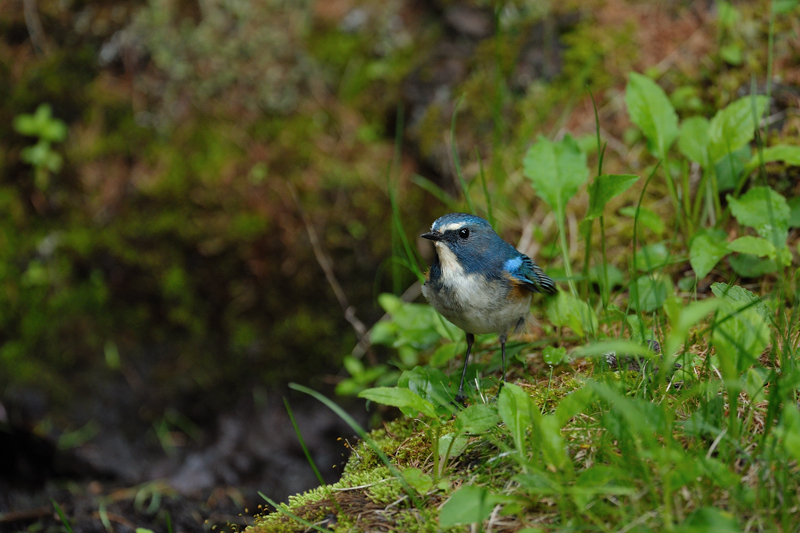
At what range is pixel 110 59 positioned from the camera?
6211 mm

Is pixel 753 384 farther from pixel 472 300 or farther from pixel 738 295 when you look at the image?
pixel 472 300

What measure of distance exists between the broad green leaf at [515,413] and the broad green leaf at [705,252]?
65.5 inches

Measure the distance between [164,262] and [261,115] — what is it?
187cm

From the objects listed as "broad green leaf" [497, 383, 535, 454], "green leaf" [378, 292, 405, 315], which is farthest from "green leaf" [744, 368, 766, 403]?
"green leaf" [378, 292, 405, 315]

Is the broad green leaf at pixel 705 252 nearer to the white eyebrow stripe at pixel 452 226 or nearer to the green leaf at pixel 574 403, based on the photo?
the white eyebrow stripe at pixel 452 226

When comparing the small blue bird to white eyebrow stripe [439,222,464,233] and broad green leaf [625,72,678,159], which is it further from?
broad green leaf [625,72,678,159]

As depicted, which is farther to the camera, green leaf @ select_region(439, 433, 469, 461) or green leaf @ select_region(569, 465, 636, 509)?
green leaf @ select_region(439, 433, 469, 461)

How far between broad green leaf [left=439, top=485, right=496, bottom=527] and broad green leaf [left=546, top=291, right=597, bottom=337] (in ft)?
4.47

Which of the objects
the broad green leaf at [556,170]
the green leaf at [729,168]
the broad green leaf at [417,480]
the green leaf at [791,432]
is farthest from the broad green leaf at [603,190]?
the broad green leaf at [417,480]

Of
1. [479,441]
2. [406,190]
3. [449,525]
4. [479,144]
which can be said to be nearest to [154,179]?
[406,190]

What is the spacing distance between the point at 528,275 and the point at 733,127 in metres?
1.68

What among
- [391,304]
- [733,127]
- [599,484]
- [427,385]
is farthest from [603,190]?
[599,484]

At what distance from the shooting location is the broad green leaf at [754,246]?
3269 mm

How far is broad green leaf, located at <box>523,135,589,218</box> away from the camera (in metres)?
3.80
